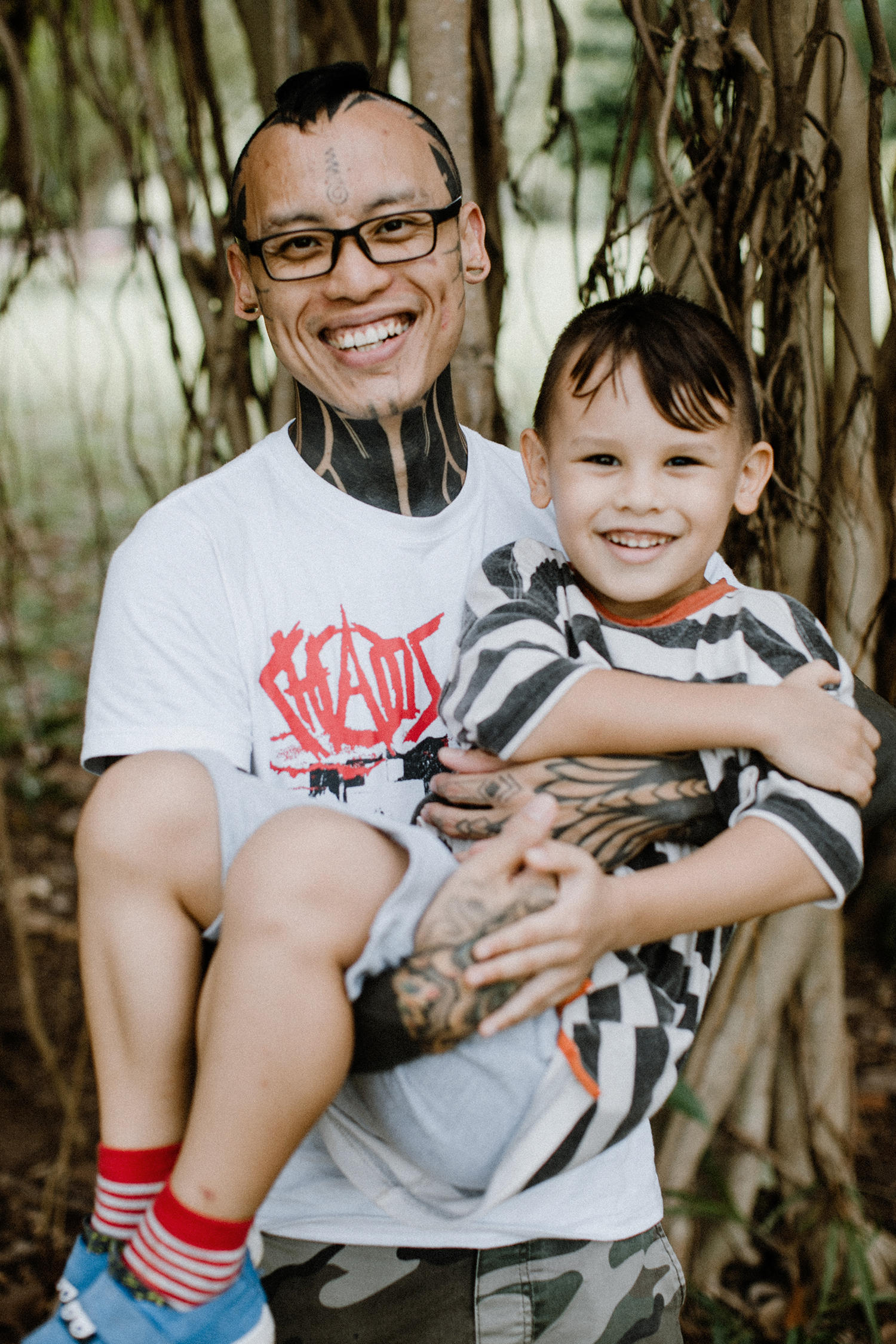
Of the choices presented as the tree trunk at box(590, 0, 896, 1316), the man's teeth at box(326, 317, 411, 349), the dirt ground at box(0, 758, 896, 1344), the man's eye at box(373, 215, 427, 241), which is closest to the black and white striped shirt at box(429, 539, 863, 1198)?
the man's teeth at box(326, 317, 411, 349)

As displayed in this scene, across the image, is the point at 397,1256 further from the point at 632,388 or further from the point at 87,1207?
the point at 87,1207

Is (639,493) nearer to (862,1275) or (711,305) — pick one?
(711,305)

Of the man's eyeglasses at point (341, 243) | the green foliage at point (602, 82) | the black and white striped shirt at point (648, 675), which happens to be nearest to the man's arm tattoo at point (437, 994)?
the black and white striped shirt at point (648, 675)

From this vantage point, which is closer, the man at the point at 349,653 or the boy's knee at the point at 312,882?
the boy's knee at the point at 312,882

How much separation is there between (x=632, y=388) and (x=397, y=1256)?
3.52 feet

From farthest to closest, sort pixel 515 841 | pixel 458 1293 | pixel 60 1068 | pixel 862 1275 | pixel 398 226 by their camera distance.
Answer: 1. pixel 60 1068
2. pixel 862 1275
3. pixel 398 226
4. pixel 458 1293
5. pixel 515 841

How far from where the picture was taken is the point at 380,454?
5.04 feet

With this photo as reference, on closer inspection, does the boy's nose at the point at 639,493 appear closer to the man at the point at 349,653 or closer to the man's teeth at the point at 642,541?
the man's teeth at the point at 642,541

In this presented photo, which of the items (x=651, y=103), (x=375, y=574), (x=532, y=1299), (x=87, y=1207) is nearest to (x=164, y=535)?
(x=375, y=574)

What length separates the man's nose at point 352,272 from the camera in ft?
4.79

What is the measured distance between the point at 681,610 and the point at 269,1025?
718 millimetres

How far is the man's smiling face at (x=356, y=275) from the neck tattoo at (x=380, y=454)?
0.02 meters

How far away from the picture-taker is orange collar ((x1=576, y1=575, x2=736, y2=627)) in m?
1.44

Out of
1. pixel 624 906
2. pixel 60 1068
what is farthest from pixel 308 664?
pixel 60 1068
